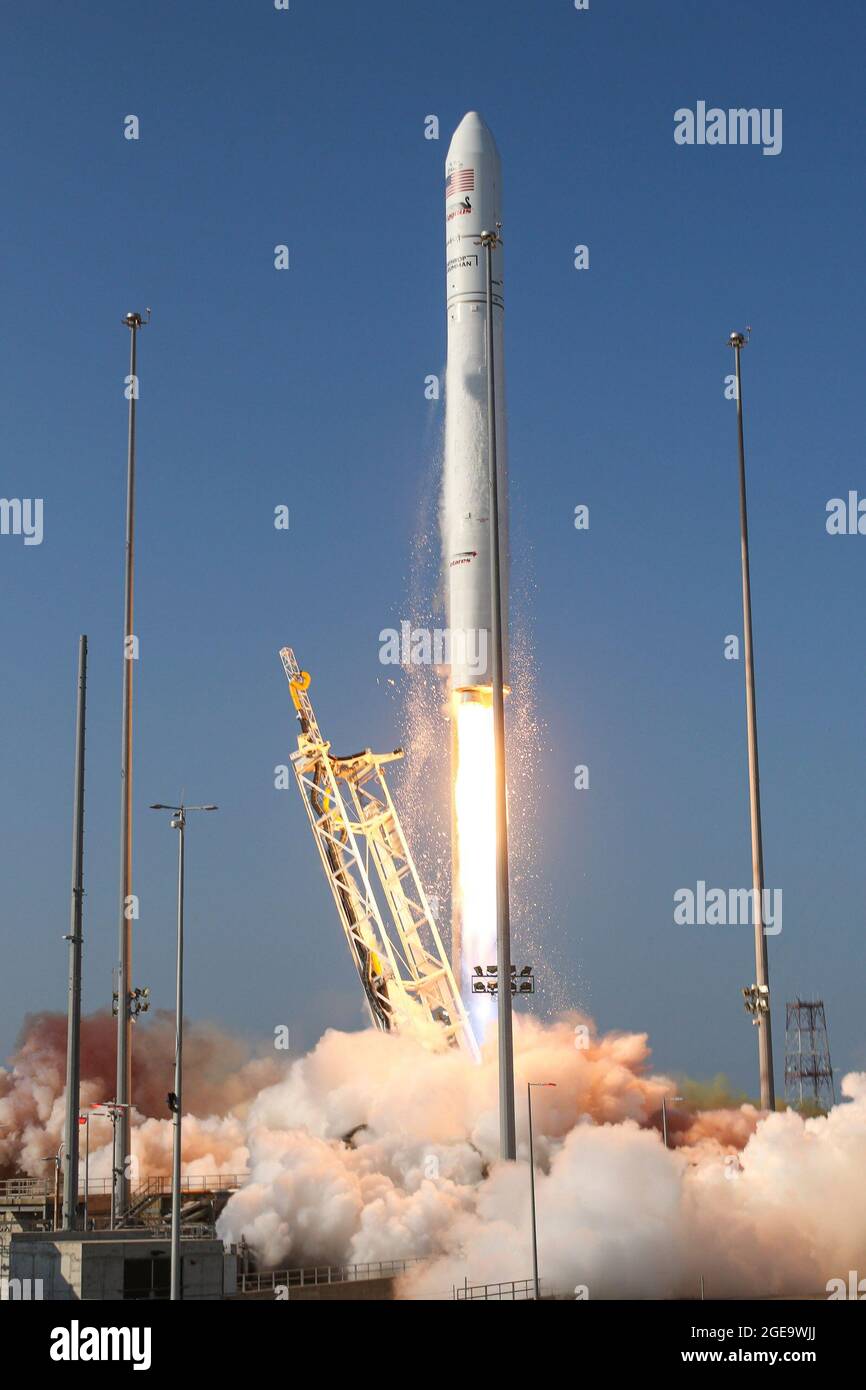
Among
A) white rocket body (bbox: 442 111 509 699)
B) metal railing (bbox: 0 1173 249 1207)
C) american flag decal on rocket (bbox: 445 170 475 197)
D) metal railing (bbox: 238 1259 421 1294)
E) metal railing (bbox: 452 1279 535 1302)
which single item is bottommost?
metal railing (bbox: 452 1279 535 1302)

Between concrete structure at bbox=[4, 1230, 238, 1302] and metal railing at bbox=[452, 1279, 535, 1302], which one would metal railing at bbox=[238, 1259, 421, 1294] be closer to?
metal railing at bbox=[452, 1279, 535, 1302]

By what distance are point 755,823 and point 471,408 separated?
15.1 metres

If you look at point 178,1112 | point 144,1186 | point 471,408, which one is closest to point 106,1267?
point 178,1112

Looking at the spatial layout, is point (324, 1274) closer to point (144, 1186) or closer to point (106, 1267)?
point (106, 1267)

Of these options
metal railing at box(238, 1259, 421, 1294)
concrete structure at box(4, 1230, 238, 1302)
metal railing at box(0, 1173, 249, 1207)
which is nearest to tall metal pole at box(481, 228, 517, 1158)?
metal railing at box(238, 1259, 421, 1294)

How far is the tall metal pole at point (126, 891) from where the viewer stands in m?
57.0

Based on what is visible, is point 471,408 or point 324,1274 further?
point 471,408

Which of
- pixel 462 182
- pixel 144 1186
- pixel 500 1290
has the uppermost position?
pixel 462 182

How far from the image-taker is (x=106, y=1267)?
4659 cm

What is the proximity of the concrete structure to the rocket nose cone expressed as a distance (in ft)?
115

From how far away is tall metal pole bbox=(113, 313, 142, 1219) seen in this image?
5700 centimetres

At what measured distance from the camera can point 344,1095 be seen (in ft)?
195
